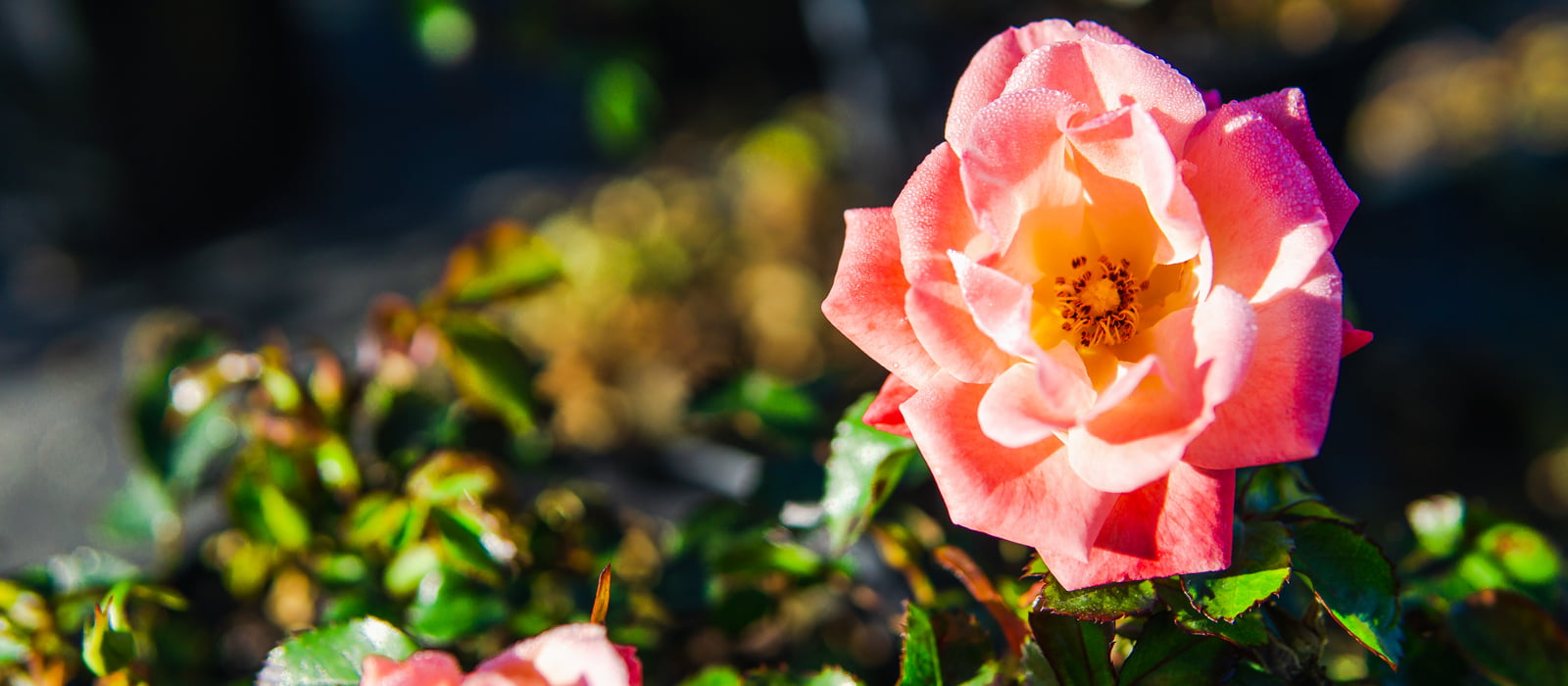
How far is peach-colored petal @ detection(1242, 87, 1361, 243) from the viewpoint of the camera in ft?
1.18

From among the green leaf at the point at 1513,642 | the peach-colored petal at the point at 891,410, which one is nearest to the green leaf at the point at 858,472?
the peach-colored petal at the point at 891,410

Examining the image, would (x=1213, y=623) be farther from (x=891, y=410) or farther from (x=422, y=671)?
(x=422, y=671)

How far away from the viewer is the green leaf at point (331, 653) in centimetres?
42

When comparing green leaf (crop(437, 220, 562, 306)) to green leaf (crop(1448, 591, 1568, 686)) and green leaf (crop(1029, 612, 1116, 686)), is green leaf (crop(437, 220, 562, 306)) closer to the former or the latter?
green leaf (crop(1029, 612, 1116, 686))

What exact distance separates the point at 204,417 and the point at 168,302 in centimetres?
143

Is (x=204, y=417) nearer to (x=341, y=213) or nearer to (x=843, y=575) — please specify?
(x=843, y=575)

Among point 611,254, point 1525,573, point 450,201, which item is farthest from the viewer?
point 450,201

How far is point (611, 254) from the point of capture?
160 cm

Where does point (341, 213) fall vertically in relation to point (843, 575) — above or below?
below

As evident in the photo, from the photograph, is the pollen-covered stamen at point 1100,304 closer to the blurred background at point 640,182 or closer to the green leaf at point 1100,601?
the green leaf at point 1100,601

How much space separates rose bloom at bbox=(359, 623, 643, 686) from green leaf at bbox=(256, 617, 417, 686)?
0.30 ft

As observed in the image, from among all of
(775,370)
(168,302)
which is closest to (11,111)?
(168,302)

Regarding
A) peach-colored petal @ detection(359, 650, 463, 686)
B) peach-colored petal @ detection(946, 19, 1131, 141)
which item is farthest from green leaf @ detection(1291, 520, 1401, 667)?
peach-colored petal @ detection(359, 650, 463, 686)

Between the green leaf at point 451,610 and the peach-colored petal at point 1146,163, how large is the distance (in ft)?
1.35
